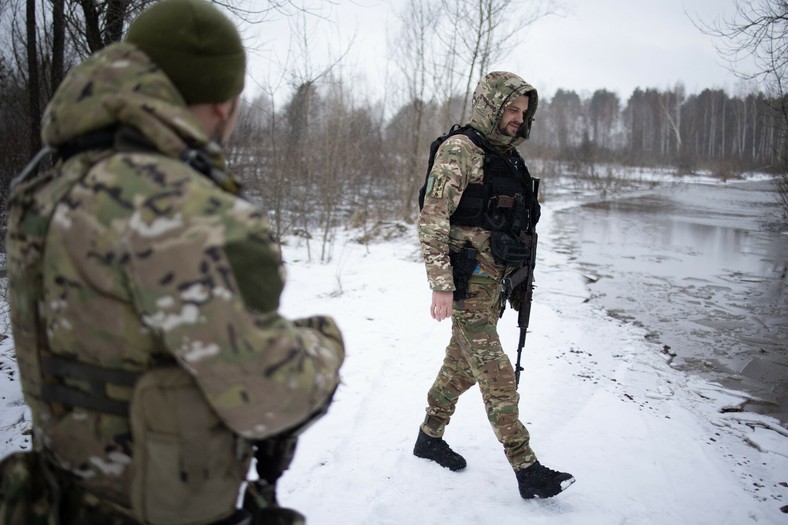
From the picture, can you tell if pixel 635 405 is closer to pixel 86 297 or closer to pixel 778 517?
pixel 778 517

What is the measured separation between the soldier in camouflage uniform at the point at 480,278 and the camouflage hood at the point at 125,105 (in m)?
1.71

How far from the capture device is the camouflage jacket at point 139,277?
894 millimetres

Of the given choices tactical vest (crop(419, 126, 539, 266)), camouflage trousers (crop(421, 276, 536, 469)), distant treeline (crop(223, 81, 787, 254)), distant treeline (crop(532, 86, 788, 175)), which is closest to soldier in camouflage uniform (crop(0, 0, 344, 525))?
camouflage trousers (crop(421, 276, 536, 469))

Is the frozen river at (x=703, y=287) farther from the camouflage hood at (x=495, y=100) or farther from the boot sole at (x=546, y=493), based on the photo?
the camouflage hood at (x=495, y=100)

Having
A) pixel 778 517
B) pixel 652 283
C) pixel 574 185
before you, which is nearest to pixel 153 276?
pixel 778 517

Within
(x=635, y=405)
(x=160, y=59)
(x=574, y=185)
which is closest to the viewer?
(x=160, y=59)

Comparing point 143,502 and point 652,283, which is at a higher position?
point 143,502

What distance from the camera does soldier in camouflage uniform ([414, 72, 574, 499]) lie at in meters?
2.58

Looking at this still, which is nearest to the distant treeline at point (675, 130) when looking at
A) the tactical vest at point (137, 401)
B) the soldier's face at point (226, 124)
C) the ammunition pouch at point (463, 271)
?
the ammunition pouch at point (463, 271)

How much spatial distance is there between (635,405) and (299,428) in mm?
3455

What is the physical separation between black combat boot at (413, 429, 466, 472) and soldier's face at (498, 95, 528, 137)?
1.77m

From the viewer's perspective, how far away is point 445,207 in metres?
2.63

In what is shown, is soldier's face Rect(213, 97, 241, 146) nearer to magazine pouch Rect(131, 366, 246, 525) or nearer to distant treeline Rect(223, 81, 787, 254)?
magazine pouch Rect(131, 366, 246, 525)

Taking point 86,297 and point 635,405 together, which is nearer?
point 86,297
